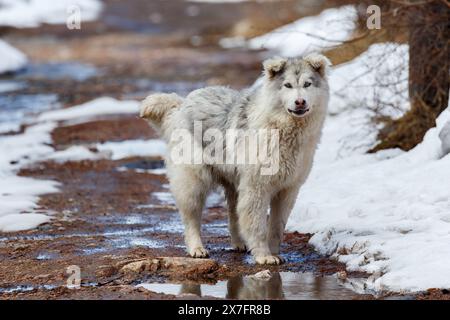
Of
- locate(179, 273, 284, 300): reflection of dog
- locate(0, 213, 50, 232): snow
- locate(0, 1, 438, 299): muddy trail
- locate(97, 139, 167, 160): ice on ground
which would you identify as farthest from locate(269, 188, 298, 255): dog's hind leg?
locate(97, 139, 167, 160): ice on ground

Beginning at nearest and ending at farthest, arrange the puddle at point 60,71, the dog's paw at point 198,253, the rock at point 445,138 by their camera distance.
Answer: the dog's paw at point 198,253 → the rock at point 445,138 → the puddle at point 60,71

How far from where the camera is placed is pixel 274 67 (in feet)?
28.8

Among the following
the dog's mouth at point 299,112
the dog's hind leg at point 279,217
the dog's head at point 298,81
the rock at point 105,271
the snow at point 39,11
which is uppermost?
the dog's head at point 298,81

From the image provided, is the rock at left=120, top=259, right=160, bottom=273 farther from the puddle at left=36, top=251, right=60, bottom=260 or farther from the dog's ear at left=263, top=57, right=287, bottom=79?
the dog's ear at left=263, top=57, right=287, bottom=79

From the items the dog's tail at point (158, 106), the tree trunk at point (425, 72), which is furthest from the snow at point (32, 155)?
the tree trunk at point (425, 72)

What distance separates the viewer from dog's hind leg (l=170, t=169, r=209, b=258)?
9.10 metres

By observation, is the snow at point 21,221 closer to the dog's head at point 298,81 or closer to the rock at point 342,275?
the dog's head at point 298,81

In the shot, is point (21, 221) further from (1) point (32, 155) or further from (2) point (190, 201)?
(1) point (32, 155)

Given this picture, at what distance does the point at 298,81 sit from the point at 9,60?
80.0 ft

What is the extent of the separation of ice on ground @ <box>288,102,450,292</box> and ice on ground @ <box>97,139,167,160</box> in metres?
4.35

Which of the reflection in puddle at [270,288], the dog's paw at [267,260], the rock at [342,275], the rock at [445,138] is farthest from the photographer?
the rock at [445,138]

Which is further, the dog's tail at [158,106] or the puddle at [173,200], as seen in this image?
the puddle at [173,200]

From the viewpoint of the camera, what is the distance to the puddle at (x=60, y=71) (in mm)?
29289

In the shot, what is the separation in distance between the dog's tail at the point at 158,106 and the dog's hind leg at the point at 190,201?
2.55 feet
